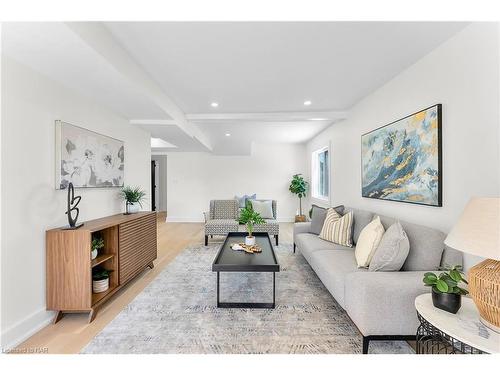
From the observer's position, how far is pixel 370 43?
1.91m

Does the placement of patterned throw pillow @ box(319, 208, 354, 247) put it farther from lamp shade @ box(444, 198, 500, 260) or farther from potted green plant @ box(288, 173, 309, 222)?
potted green plant @ box(288, 173, 309, 222)

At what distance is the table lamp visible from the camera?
1012 millimetres

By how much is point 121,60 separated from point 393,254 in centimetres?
278

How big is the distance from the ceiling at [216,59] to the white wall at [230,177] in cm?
370

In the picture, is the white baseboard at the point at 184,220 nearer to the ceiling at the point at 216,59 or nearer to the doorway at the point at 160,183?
the doorway at the point at 160,183

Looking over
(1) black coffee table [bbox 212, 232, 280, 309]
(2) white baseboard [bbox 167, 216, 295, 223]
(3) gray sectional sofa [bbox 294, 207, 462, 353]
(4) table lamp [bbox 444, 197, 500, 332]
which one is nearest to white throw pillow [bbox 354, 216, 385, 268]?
(3) gray sectional sofa [bbox 294, 207, 462, 353]

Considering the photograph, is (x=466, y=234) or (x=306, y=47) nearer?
(x=466, y=234)

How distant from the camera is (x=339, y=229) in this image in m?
2.96

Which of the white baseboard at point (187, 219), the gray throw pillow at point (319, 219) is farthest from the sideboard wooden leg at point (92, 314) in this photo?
the white baseboard at point (187, 219)

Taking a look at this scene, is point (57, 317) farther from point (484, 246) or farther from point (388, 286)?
point (484, 246)

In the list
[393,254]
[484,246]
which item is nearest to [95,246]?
[393,254]
